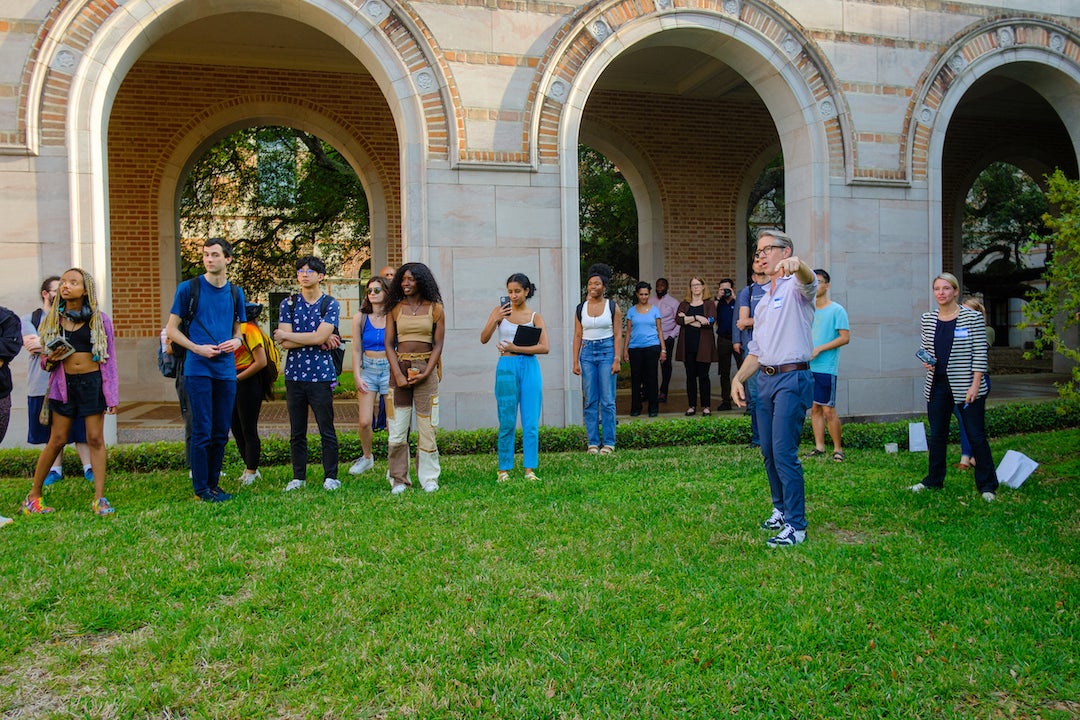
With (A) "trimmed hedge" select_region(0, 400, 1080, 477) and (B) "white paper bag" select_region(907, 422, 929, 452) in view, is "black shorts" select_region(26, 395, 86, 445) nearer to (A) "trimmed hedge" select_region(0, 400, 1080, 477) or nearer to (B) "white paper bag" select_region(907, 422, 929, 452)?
(A) "trimmed hedge" select_region(0, 400, 1080, 477)

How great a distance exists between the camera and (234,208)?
1931cm

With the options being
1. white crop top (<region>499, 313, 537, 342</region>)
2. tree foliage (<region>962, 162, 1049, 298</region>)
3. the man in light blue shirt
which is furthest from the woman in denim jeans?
tree foliage (<region>962, 162, 1049, 298</region>)

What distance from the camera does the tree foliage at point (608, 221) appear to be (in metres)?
20.8

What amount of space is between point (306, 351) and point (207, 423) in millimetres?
936

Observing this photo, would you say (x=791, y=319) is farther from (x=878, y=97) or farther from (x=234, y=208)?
(x=234, y=208)

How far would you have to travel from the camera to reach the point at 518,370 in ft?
22.2

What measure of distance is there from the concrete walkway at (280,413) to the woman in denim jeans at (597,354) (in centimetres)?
170

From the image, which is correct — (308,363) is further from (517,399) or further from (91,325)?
(517,399)

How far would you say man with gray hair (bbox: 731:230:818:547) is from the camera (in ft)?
15.8

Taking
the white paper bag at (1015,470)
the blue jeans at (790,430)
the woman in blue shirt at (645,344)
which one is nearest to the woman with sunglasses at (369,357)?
the blue jeans at (790,430)

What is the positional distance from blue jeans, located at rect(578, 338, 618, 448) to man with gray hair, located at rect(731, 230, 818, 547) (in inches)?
124

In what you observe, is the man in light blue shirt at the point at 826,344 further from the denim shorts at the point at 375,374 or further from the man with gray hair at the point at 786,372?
the denim shorts at the point at 375,374

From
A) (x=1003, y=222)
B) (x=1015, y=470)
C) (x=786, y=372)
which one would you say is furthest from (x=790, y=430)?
(x=1003, y=222)

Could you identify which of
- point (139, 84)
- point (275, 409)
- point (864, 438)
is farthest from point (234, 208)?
point (864, 438)
